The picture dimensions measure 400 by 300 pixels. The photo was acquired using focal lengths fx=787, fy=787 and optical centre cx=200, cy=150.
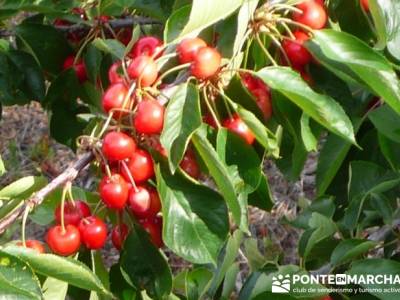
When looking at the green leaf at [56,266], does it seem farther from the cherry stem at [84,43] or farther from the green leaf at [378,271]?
the cherry stem at [84,43]

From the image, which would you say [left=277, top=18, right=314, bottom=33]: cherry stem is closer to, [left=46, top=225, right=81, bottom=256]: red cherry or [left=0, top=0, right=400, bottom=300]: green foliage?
[left=0, top=0, right=400, bottom=300]: green foliage

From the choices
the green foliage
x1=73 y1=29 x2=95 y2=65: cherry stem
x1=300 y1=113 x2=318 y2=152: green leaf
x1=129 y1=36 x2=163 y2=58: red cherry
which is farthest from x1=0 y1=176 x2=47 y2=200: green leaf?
x1=73 y1=29 x2=95 y2=65: cherry stem

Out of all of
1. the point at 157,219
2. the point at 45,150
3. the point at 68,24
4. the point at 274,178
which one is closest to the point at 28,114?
the point at 45,150

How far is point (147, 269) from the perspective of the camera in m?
1.06

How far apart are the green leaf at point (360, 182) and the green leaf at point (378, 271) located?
4.4 inches

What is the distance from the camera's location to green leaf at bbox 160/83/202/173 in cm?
88

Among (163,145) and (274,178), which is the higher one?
(163,145)

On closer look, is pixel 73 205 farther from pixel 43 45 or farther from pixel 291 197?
pixel 291 197

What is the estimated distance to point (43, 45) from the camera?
1.46m

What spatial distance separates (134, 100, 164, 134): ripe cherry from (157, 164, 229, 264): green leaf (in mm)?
65

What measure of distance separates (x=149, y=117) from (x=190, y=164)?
4.7 inches

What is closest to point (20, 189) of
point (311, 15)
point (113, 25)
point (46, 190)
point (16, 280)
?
point (46, 190)

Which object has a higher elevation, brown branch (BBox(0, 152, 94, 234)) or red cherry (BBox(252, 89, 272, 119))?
red cherry (BBox(252, 89, 272, 119))

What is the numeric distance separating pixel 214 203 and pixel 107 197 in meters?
0.13
